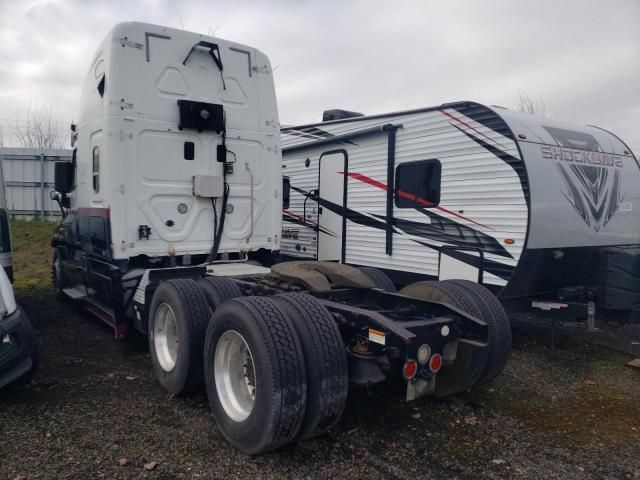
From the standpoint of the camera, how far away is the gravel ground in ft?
11.0

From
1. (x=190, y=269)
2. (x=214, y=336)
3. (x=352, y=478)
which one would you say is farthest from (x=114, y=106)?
(x=352, y=478)

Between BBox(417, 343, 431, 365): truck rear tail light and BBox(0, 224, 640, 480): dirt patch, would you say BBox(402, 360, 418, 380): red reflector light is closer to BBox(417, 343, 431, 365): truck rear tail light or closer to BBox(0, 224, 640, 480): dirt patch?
BBox(417, 343, 431, 365): truck rear tail light

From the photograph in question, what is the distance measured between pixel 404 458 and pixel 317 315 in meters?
1.14

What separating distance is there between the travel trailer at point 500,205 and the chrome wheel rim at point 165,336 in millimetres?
3469

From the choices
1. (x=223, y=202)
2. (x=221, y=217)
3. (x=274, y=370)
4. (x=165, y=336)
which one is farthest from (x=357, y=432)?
(x=223, y=202)

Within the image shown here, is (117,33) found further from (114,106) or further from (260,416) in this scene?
(260,416)

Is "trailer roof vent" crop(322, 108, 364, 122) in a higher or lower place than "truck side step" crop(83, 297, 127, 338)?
higher

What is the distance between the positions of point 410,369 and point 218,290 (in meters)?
1.95

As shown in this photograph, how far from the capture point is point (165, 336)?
4867mm

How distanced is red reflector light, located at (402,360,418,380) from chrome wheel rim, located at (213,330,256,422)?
1083 mm

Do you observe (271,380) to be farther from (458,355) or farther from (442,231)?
(442,231)

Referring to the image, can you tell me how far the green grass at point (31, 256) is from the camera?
1003cm

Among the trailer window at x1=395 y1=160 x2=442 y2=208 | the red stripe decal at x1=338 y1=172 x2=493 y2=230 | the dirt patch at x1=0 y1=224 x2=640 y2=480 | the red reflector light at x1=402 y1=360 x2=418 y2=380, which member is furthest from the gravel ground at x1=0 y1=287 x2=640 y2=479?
the trailer window at x1=395 y1=160 x2=442 y2=208

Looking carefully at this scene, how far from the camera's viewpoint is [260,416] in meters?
3.24
